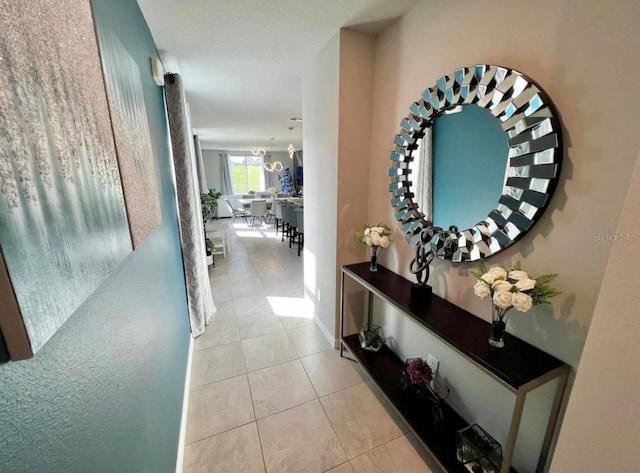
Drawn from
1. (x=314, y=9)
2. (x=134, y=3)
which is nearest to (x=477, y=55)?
(x=314, y=9)

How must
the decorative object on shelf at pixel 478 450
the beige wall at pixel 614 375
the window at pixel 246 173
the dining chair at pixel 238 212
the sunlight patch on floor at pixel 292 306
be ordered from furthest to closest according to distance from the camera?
the window at pixel 246 173, the dining chair at pixel 238 212, the sunlight patch on floor at pixel 292 306, the decorative object on shelf at pixel 478 450, the beige wall at pixel 614 375

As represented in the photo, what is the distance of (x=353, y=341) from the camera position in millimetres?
2109

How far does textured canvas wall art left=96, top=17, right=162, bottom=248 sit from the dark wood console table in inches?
49.6

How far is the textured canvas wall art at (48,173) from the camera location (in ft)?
1.00

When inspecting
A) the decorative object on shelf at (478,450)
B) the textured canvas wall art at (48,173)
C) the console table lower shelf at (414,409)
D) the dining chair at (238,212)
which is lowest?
the console table lower shelf at (414,409)

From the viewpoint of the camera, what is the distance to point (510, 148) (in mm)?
1096

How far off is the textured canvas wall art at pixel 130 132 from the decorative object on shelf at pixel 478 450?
1636 millimetres

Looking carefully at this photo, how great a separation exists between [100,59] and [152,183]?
544 millimetres

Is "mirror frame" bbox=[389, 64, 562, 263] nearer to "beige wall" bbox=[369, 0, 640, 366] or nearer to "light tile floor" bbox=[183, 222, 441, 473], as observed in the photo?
"beige wall" bbox=[369, 0, 640, 366]

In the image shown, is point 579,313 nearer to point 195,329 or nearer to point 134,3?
point 134,3

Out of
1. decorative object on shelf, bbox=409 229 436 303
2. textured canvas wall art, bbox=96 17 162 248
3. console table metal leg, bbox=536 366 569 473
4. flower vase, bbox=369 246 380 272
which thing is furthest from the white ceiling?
console table metal leg, bbox=536 366 569 473

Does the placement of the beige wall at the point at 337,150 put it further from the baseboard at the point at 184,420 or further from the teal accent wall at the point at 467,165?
the baseboard at the point at 184,420

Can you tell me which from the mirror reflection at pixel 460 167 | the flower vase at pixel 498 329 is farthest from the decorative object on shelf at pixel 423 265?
the flower vase at pixel 498 329

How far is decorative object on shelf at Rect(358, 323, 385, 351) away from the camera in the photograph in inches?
79.1
